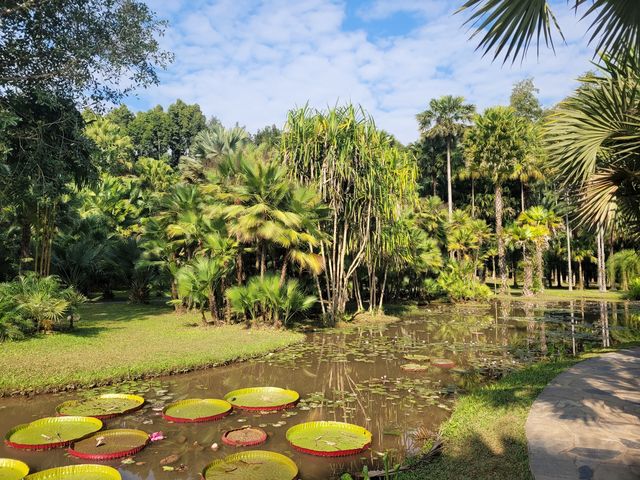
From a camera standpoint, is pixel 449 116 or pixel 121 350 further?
pixel 449 116

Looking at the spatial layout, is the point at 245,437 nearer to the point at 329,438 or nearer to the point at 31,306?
the point at 329,438

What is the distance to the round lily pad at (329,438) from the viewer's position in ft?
Result: 15.0

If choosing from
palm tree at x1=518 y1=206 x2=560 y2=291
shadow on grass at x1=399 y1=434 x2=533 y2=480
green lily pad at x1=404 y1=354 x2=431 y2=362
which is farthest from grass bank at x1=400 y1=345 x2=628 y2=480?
palm tree at x1=518 y1=206 x2=560 y2=291

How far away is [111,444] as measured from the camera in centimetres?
468

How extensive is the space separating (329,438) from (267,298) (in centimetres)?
760

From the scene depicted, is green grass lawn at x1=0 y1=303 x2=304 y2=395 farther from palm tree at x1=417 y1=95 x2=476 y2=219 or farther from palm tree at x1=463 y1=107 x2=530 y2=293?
palm tree at x1=417 y1=95 x2=476 y2=219

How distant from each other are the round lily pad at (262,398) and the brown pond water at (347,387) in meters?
0.15

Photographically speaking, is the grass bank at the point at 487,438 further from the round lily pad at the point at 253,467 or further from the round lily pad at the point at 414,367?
the round lily pad at the point at 414,367

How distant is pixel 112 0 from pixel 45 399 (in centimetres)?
1035

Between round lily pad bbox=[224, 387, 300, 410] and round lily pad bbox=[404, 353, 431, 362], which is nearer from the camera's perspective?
round lily pad bbox=[224, 387, 300, 410]

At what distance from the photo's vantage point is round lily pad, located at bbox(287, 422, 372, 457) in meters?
4.58

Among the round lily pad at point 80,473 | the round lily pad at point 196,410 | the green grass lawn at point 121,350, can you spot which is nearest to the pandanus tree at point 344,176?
the green grass lawn at point 121,350

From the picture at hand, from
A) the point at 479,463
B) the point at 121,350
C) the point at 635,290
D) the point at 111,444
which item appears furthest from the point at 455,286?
the point at 111,444

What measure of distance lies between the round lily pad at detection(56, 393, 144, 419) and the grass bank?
3745 mm
